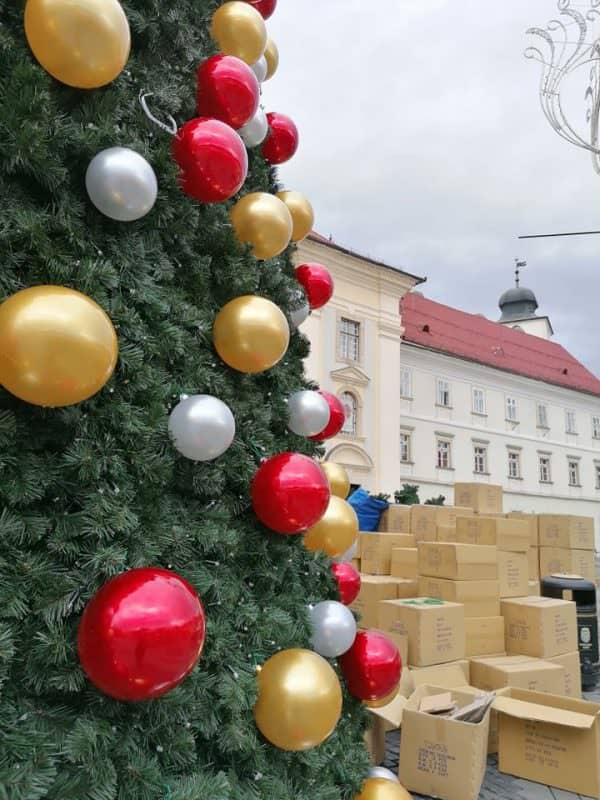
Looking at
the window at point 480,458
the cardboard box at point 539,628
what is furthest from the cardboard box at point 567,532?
the window at point 480,458

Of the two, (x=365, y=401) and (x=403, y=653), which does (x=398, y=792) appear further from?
(x=365, y=401)

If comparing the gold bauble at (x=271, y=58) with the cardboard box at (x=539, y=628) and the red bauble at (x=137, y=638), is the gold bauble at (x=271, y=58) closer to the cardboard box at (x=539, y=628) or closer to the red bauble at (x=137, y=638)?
the red bauble at (x=137, y=638)

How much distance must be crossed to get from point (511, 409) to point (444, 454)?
186 inches

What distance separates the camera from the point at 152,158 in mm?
1541

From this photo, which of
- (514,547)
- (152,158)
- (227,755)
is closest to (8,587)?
(227,755)

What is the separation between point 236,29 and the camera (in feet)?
6.49

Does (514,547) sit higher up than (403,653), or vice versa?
(514,547)

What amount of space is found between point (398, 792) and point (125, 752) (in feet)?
3.37

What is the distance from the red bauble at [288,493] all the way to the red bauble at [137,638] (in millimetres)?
470

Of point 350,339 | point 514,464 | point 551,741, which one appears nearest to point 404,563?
point 551,741

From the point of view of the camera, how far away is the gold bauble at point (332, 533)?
6.82ft

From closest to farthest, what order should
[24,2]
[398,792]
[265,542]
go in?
1. [24,2]
2. [265,542]
3. [398,792]

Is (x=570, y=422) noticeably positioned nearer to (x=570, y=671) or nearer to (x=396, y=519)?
(x=396, y=519)

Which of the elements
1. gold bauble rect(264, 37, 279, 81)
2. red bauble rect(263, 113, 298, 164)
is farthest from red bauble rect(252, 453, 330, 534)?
gold bauble rect(264, 37, 279, 81)
